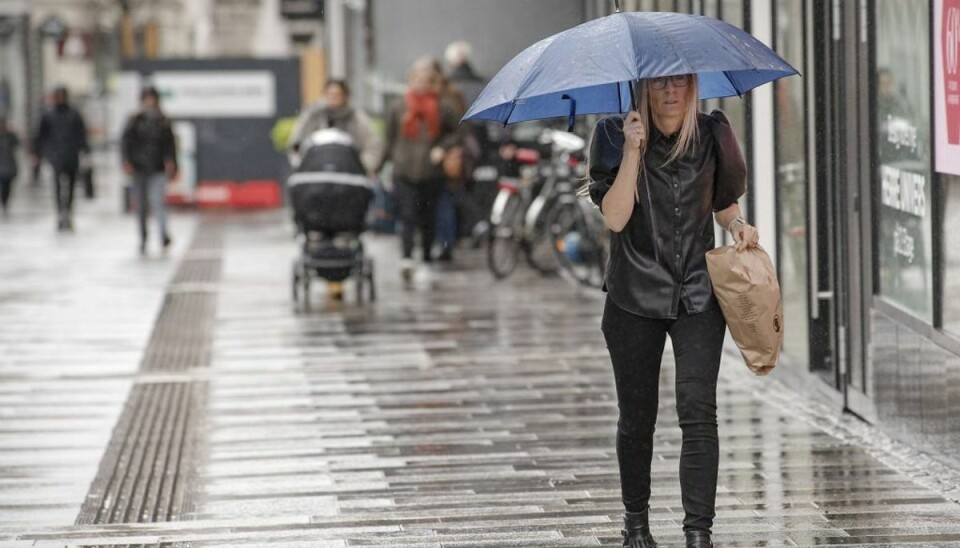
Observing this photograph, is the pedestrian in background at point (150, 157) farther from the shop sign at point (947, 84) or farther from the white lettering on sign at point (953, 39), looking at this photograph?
the white lettering on sign at point (953, 39)

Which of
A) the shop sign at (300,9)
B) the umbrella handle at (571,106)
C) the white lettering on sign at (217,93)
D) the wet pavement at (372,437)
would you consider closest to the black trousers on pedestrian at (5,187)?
the white lettering on sign at (217,93)

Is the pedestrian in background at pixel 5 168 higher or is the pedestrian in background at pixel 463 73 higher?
the pedestrian in background at pixel 463 73

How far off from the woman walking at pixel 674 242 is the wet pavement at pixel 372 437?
Result: 2.51 ft

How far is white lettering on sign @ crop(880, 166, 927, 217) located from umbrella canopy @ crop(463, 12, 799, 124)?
6.96 ft

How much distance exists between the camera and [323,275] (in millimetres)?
13570

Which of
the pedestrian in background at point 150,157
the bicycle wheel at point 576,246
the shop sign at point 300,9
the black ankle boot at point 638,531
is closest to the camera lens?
the black ankle boot at point 638,531

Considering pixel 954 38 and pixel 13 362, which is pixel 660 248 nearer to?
pixel 954 38

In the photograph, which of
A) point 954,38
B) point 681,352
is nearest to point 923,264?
point 954,38

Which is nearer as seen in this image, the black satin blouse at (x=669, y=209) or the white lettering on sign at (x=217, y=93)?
the black satin blouse at (x=669, y=209)

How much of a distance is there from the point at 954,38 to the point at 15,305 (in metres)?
9.31

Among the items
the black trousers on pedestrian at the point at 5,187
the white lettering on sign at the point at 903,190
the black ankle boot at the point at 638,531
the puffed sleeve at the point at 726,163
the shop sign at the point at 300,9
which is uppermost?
the shop sign at the point at 300,9

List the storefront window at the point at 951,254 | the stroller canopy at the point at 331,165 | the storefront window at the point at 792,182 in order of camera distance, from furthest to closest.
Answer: the stroller canopy at the point at 331,165
the storefront window at the point at 792,182
the storefront window at the point at 951,254

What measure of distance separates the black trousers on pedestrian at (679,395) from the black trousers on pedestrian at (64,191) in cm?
1804

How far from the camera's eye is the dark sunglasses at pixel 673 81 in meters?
5.34
